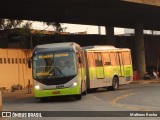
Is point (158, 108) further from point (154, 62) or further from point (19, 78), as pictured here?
point (154, 62)

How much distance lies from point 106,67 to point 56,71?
836cm

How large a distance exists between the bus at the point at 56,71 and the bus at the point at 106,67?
5.50 metres

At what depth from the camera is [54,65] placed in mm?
25281

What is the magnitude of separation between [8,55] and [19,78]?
243cm

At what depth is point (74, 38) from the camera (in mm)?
59688

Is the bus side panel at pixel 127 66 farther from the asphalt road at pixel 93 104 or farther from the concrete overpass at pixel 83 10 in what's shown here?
the concrete overpass at pixel 83 10

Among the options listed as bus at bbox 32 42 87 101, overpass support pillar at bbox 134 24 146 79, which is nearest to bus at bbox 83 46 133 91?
bus at bbox 32 42 87 101

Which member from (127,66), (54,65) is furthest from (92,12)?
(54,65)

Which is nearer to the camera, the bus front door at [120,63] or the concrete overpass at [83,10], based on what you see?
the bus front door at [120,63]

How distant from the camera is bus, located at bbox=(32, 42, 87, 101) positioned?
81.7 ft

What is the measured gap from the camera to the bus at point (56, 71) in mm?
24906

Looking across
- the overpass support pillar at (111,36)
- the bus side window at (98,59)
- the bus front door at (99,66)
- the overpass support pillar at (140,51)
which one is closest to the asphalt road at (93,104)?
the bus front door at (99,66)

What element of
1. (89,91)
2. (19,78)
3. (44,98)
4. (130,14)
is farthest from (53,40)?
(44,98)

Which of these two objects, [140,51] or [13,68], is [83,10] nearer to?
[13,68]
